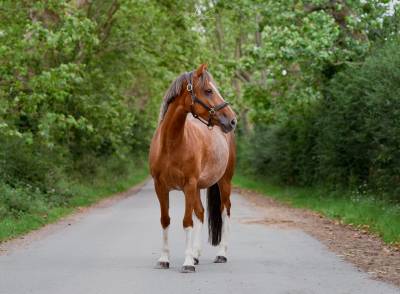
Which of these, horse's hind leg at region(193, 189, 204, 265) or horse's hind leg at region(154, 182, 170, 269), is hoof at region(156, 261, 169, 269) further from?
horse's hind leg at region(193, 189, 204, 265)

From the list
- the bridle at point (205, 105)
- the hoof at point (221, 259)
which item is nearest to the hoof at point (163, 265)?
the hoof at point (221, 259)

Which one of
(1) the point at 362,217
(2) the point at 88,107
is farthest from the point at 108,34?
(1) the point at 362,217

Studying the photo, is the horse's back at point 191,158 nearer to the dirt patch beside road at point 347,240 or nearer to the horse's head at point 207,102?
the horse's head at point 207,102

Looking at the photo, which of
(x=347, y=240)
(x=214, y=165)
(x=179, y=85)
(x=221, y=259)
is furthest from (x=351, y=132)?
(x=179, y=85)

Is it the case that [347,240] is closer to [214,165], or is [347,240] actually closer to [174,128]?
[214,165]

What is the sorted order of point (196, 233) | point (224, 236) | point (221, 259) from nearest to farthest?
point (196, 233) → point (221, 259) → point (224, 236)

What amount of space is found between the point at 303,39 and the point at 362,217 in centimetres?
639

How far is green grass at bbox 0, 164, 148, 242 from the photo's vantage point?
47.6 ft

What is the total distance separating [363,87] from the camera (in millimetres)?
18969

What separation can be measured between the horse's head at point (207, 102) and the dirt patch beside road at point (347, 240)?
8.61ft

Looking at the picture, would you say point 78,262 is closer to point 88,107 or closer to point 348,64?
point 348,64

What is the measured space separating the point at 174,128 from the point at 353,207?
28.2 ft

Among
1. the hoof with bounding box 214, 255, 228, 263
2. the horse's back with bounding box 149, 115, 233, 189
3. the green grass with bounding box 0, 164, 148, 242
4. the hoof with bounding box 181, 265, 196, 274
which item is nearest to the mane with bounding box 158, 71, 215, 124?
the horse's back with bounding box 149, 115, 233, 189

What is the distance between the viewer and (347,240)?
13.0 metres
